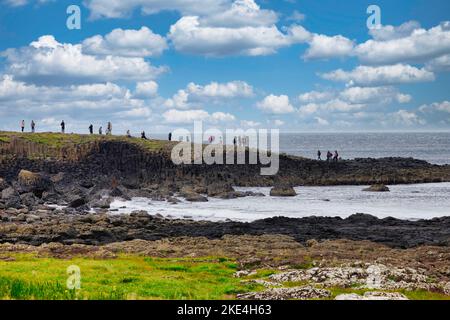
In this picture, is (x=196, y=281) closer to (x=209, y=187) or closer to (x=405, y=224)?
(x=405, y=224)

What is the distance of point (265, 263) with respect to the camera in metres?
32.6

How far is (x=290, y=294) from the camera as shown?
859 inches

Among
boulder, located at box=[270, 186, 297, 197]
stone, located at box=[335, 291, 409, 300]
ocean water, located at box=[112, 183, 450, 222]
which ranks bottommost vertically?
ocean water, located at box=[112, 183, 450, 222]

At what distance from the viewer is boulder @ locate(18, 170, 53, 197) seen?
8106 cm

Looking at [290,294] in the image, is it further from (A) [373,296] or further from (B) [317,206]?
(B) [317,206]

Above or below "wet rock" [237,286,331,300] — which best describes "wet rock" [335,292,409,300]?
above

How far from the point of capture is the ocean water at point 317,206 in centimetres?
6612

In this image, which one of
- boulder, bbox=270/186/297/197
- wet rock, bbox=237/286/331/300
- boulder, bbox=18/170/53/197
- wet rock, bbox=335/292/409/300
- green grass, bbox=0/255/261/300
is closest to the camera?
green grass, bbox=0/255/261/300

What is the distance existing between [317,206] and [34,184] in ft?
128

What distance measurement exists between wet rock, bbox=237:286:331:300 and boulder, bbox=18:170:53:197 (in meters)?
63.9

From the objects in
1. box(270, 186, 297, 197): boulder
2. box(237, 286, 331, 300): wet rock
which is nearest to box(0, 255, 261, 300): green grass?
box(237, 286, 331, 300): wet rock

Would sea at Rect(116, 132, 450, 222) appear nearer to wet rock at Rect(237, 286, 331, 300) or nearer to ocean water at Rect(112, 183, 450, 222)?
ocean water at Rect(112, 183, 450, 222)

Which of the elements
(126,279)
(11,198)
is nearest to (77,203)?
(11,198)

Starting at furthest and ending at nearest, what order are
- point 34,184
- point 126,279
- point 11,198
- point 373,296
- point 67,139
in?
point 67,139
point 34,184
point 11,198
point 126,279
point 373,296
